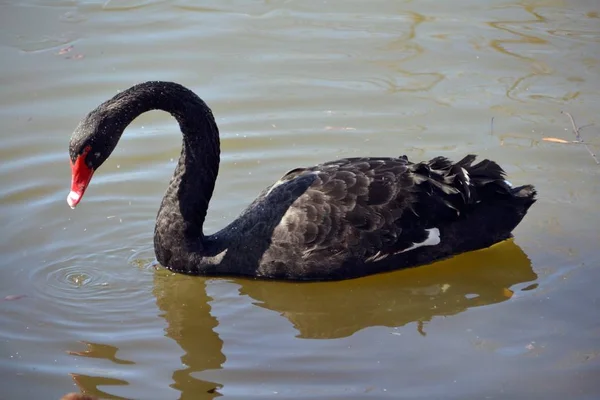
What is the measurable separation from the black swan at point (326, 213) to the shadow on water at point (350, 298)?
10 cm

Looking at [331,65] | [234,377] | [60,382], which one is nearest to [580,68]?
[331,65]

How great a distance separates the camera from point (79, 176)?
6219 mm

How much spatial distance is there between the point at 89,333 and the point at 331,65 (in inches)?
181

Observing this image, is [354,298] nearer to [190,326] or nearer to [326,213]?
[326,213]

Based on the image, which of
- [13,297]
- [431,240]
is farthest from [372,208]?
[13,297]

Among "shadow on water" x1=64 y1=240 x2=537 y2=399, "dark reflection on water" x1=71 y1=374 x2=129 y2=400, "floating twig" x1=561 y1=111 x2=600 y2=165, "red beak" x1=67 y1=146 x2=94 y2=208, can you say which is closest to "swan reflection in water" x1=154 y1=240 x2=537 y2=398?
"shadow on water" x1=64 y1=240 x2=537 y2=399

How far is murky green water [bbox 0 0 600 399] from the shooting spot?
5645 mm

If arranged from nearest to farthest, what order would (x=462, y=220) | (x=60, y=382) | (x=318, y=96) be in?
(x=60, y=382) → (x=462, y=220) → (x=318, y=96)

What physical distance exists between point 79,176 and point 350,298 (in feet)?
6.36

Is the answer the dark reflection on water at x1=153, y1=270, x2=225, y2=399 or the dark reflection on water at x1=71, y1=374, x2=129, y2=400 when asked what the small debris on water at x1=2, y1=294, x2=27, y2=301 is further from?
the dark reflection on water at x1=71, y1=374, x2=129, y2=400

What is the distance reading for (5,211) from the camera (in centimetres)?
741

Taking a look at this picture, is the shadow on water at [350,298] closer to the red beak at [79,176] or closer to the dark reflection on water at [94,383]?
the dark reflection on water at [94,383]

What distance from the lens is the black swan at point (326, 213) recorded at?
258 inches

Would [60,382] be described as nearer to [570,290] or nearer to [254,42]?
[570,290]
